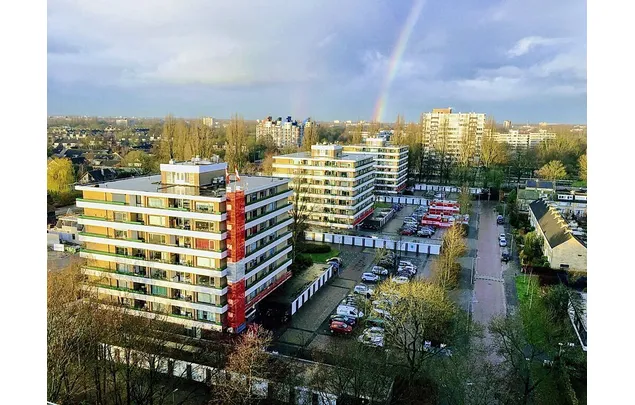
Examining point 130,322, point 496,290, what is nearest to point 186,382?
point 130,322

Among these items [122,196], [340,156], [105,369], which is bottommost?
[105,369]

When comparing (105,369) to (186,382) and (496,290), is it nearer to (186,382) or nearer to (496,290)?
(186,382)

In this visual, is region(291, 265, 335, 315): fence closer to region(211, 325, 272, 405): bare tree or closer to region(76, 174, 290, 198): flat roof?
region(76, 174, 290, 198): flat roof

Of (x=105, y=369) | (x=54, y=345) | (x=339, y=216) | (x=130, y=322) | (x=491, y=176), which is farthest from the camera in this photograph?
(x=491, y=176)

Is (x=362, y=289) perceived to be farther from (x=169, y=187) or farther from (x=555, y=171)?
(x=555, y=171)

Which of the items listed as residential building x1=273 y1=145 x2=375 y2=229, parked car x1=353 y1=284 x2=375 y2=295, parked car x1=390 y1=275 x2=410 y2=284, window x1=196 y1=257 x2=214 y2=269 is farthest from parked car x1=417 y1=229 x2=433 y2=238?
window x1=196 y1=257 x2=214 y2=269
